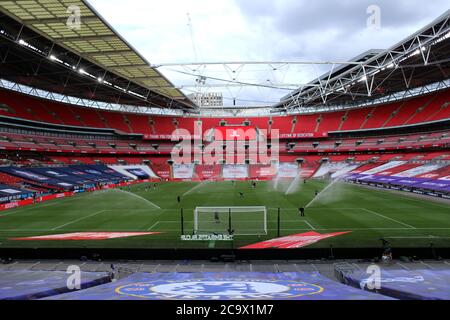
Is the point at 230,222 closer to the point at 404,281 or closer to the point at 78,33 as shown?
the point at 404,281

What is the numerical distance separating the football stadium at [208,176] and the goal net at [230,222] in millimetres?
218

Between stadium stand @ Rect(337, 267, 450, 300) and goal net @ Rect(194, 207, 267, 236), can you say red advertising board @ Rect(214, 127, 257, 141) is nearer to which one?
goal net @ Rect(194, 207, 267, 236)

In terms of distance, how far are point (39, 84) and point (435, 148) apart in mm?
80925

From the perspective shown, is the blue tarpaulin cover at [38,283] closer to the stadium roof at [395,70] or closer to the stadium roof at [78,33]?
the stadium roof at [78,33]

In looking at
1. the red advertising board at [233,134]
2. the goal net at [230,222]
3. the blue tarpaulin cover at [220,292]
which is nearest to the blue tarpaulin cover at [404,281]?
the blue tarpaulin cover at [220,292]

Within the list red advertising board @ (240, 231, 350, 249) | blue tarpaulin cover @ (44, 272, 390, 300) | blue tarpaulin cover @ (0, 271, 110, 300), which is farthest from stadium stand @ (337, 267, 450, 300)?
blue tarpaulin cover @ (0, 271, 110, 300)

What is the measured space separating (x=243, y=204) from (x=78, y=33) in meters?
26.9

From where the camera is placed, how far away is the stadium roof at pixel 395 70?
121 ft

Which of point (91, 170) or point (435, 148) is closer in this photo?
point (435, 148)

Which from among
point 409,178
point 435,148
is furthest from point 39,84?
point 435,148

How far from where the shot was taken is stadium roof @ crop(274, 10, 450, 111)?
37.0m
